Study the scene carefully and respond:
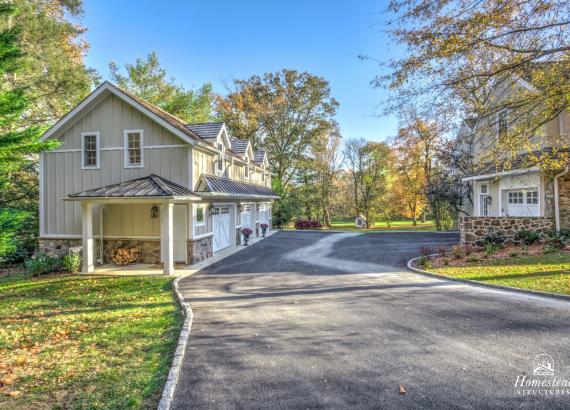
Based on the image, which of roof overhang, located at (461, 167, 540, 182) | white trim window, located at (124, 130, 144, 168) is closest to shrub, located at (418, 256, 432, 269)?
roof overhang, located at (461, 167, 540, 182)

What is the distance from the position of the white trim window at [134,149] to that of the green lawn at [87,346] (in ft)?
18.9

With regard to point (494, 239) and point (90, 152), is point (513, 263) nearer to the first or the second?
point (494, 239)

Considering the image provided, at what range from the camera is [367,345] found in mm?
5266

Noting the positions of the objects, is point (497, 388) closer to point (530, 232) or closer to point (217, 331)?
point (217, 331)

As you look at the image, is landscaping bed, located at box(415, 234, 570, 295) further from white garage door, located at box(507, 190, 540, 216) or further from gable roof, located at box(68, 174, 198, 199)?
gable roof, located at box(68, 174, 198, 199)

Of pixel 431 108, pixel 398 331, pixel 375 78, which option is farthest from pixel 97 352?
pixel 431 108

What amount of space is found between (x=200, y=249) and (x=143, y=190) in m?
3.61

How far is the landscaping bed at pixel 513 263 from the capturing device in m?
8.76

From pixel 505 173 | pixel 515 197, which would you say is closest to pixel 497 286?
pixel 505 173

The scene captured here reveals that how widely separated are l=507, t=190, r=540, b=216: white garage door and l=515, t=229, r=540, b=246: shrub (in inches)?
41.7

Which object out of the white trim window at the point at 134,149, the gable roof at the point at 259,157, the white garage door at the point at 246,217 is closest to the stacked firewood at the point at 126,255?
the white trim window at the point at 134,149

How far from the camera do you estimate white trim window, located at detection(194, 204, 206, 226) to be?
13641 millimetres

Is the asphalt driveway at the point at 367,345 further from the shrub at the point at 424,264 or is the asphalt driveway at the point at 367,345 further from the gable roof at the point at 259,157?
the gable roof at the point at 259,157

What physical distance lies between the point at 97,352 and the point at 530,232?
1588cm
